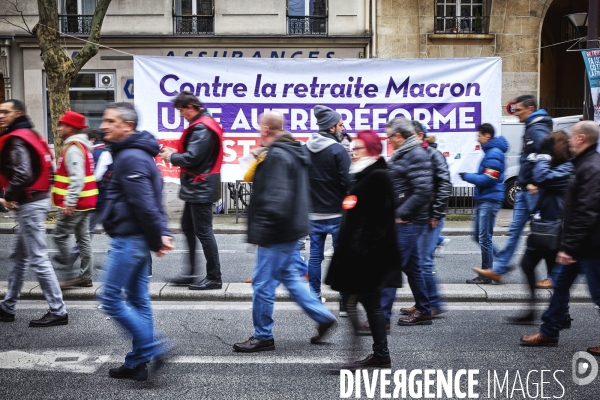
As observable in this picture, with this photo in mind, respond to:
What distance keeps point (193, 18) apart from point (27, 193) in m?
16.2

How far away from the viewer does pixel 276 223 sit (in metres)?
5.01

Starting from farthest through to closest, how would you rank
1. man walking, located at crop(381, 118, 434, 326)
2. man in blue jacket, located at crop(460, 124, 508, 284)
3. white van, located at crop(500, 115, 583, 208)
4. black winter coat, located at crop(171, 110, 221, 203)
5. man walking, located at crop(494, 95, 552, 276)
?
white van, located at crop(500, 115, 583, 208)
man in blue jacket, located at crop(460, 124, 508, 284)
black winter coat, located at crop(171, 110, 221, 203)
man walking, located at crop(494, 95, 552, 276)
man walking, located at crop(381, 118, 434, 326)

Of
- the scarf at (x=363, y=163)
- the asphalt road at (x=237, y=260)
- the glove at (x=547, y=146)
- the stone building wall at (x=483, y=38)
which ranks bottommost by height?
the asphalt road at (x=237, y=260)

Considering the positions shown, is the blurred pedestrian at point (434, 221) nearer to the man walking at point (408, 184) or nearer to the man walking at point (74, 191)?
the man walking at point (408, 184)

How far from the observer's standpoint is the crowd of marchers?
15.2 feet

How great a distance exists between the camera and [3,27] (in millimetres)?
20812

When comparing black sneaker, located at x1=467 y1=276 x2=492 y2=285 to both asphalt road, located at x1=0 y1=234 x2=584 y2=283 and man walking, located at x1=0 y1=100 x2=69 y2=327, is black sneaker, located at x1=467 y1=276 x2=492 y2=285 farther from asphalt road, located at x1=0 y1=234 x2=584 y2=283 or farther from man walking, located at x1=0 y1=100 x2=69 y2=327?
man walking, located at x1=0 y1=100 x2=69 y2=327

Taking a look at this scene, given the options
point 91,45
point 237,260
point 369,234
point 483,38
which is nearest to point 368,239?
point 369,234

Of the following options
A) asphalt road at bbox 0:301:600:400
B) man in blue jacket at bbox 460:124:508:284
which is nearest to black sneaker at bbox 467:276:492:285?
man in blue jacket at bbox 460:124:508:284

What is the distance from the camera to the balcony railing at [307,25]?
21.2 m

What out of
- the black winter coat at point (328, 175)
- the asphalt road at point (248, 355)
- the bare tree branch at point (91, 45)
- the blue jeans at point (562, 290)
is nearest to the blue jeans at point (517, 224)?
the asphalt road at point (248, 355)

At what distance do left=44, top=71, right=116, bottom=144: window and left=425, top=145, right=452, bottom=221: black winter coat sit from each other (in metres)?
16.3

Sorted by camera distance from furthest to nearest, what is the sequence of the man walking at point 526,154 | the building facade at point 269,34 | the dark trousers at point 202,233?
the building facade at point 269,34, the dark trousers at point 202,233, the man walking at point 526,154

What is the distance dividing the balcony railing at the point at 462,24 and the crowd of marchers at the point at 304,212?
1461cm
